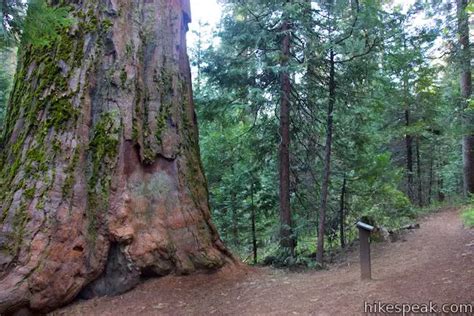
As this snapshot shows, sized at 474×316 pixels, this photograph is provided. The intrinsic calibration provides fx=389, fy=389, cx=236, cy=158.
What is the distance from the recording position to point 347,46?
730cm

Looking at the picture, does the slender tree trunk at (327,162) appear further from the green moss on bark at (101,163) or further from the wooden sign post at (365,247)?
the green moss on bark at (101,163)

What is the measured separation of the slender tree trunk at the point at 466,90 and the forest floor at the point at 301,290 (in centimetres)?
701

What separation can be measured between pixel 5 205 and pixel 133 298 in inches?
82.7

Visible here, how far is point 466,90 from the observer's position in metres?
13.8

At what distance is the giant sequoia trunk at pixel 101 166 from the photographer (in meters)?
5.05

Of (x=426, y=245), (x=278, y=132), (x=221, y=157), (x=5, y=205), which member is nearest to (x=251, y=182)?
(x=221, y=157)

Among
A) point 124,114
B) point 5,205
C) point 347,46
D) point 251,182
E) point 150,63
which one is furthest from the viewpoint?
point 251,182

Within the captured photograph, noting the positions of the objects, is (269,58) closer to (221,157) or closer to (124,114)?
(221,157)

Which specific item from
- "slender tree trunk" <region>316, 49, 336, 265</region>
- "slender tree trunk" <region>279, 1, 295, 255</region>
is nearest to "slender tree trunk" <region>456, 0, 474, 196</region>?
"slender tree trunk" <region>316, 49, 336, 265</region>

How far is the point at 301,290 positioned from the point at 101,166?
339 cm

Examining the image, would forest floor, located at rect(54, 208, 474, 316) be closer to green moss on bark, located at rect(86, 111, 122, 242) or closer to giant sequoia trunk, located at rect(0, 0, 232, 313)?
giant sequoia trunk, located at rect(0, 0, 232, 313)

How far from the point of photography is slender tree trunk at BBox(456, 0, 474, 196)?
12.3m

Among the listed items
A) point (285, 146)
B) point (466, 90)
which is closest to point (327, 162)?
point (285, 146)

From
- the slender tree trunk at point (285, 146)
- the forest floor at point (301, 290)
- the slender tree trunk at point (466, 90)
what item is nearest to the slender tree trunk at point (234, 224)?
the slender tree trunk at point (285, 146)
